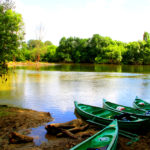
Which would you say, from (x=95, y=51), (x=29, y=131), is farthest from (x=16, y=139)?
(x=95, y=51)

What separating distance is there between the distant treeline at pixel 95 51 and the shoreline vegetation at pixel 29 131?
83.7 metres

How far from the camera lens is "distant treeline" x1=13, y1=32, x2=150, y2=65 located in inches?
3583

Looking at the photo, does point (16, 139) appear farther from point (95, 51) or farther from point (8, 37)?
point (95, 51)

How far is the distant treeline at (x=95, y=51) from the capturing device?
91000mm

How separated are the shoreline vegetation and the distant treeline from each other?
83683mm

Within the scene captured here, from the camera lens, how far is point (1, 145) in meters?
6.32

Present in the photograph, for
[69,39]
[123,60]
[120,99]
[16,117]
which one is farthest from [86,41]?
[16,117]

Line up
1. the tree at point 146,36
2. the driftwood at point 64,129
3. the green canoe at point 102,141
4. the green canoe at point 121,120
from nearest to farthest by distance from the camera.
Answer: the green canoe at point 102,141 → the driftwood at point 64,129 → the green canoe at point 121,120 → the tree at point 146,36

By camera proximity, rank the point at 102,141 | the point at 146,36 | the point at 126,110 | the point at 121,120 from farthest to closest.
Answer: the point at 146,36 → the point at 126,110 → the point at 121,120 → the point at 102,141

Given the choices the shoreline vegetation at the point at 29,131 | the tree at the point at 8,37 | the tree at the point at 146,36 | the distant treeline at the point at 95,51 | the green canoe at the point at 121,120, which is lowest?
the shoreline vegetation at the point at 29,131

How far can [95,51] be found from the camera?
102m

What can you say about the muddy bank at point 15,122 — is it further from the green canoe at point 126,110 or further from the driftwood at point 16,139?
the green canoe at point 126,110

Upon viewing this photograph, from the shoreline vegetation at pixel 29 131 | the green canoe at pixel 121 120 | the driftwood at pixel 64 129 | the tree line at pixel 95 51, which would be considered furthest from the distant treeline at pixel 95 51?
the driftwood at pixel 64 129

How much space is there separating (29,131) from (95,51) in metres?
96.7
